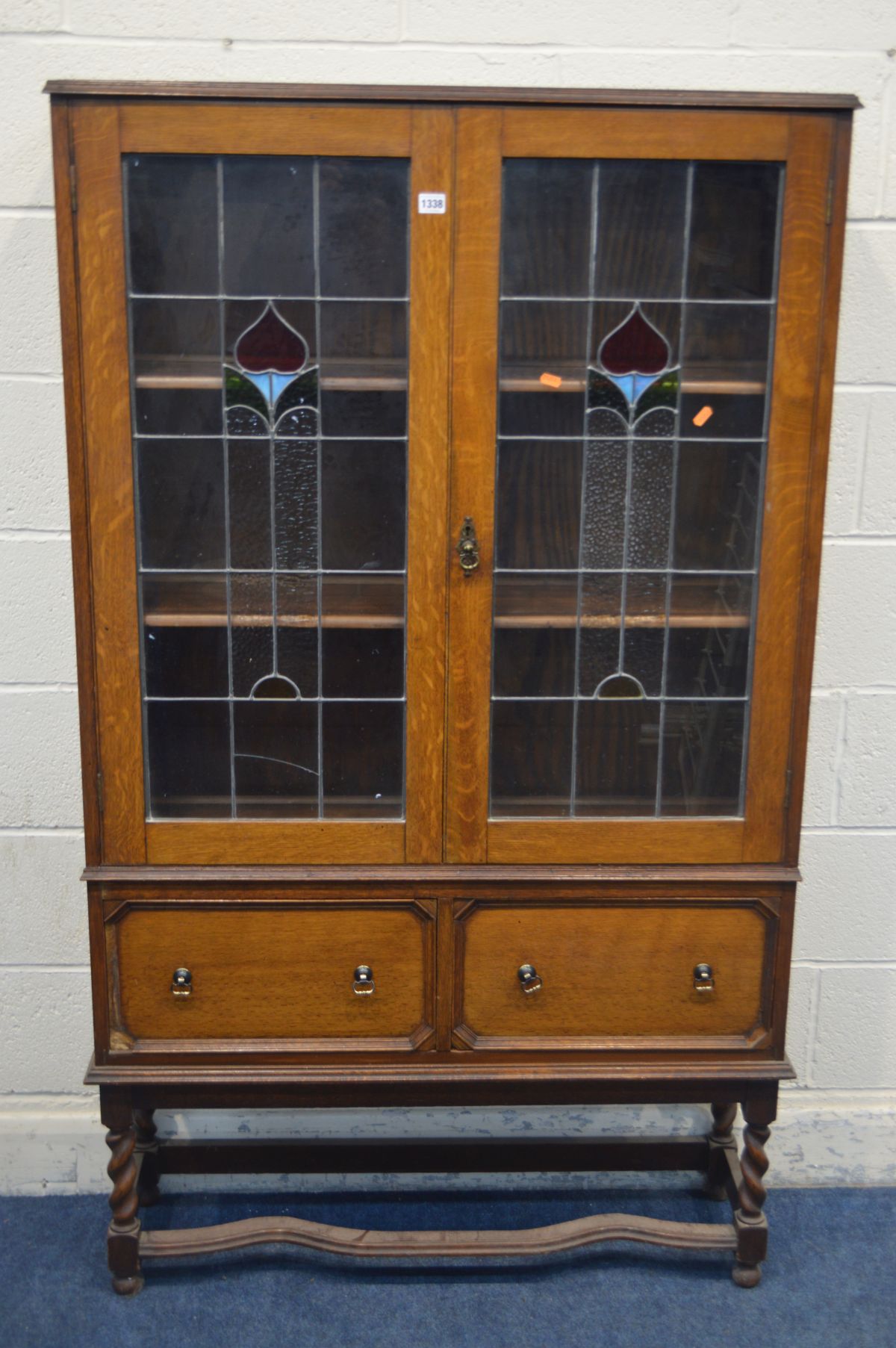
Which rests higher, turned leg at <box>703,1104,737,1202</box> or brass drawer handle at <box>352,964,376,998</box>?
brass drawer handle at <box>352,964,376,998</box>

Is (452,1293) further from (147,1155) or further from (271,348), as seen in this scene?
(271,348)

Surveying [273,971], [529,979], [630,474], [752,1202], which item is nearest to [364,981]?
[273,971]

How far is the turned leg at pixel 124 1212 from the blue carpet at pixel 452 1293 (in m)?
0.05

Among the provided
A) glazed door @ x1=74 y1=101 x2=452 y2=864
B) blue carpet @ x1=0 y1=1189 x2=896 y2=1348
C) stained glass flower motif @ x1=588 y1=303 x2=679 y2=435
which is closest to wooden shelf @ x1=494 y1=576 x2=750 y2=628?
glazed door @ x1=74 y1=101 x2=452 y2=864

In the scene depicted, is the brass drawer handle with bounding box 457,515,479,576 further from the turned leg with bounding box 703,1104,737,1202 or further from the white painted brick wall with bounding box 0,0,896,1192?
the turned leg with bounding box 703,1104,737,1202

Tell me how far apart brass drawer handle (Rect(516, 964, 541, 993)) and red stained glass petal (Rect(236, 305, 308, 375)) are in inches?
38.2

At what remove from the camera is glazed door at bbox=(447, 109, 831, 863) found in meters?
1.74

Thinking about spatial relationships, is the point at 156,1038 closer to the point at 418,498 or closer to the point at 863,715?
the point at 418,498

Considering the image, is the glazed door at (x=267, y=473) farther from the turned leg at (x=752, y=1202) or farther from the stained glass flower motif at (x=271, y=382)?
the turned leg at (x=752, y=1202)

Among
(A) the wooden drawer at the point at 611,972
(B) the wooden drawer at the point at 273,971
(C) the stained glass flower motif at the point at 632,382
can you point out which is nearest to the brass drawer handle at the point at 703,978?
(A) the wooden drawer at the point at 611,972

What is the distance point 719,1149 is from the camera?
2348 mm

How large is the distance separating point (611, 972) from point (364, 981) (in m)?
0.39

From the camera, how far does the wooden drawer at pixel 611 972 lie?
1945 millimetres

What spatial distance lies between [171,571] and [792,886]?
107cm
